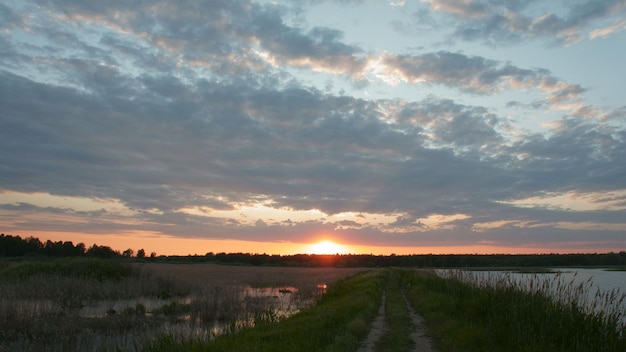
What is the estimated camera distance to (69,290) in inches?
1126

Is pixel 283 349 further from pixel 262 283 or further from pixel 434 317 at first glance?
pixel 262 283

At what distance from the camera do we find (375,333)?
14070 millimetres

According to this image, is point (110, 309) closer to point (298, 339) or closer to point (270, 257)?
point (298, 339)

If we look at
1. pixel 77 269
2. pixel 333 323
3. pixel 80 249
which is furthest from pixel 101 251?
pixel 333 323

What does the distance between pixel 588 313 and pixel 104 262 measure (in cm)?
3881

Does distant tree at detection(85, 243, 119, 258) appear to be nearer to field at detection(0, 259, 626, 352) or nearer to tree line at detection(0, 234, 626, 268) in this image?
tree line at detection(0, 234, 626, 268)

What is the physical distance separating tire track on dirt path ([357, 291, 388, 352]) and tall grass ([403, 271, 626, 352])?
5.33 feet

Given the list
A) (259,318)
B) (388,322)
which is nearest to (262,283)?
(259,318)

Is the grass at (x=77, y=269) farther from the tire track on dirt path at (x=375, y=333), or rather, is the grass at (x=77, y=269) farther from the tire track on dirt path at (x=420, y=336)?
the tire track on dirt path at (x=420, y=336)

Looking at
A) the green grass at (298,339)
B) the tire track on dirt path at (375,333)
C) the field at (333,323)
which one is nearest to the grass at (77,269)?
the field at (333,323)

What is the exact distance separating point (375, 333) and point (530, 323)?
14.5ft

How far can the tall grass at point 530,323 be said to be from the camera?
10633 millimetres

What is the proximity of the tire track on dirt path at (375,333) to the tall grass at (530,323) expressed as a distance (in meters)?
1.62

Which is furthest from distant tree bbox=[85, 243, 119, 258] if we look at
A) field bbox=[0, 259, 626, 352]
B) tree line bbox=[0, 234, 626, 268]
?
field bbox=[0, 259, 626, 352]
